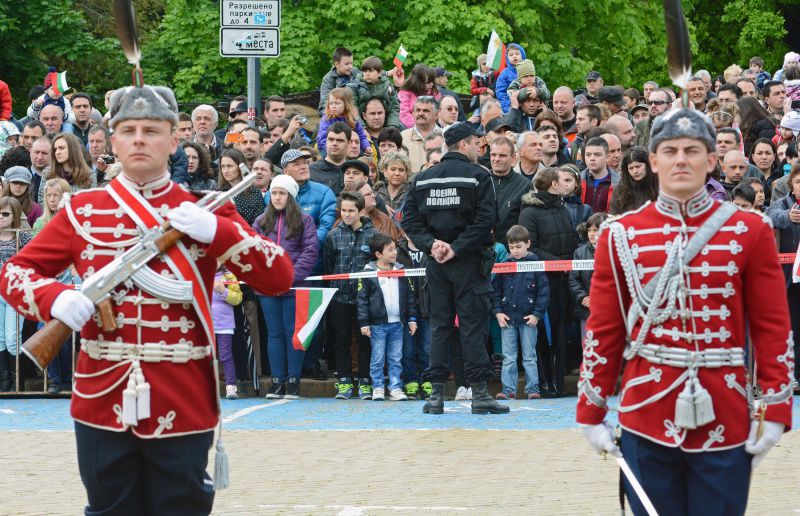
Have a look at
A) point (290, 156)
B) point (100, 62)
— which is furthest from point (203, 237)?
point (100, 62)

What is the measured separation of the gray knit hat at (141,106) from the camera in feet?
18.6

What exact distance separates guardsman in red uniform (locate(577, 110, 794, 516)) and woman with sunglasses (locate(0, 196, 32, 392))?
31.3 ft

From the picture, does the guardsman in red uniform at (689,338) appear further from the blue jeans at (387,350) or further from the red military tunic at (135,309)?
the blue jeans at (387,350)

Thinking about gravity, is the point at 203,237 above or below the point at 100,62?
below

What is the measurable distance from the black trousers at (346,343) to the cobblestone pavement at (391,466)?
0.93 m

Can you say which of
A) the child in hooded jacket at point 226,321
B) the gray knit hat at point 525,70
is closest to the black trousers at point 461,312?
the child in hooded jacket at point 226,321

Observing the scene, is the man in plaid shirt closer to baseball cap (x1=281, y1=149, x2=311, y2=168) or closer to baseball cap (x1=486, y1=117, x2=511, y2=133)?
baseball cap (x1=281, y1=149, x2=311, y2=168)

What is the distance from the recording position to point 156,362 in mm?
5676

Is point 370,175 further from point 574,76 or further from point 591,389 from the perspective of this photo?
point 574,76

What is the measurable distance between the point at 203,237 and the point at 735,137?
398 inches

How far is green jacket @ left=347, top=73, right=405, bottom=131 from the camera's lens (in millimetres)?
17359

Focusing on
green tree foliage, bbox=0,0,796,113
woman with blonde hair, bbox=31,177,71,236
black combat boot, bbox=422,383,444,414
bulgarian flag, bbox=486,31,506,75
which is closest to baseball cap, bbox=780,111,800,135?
bulgarian flag, bbox=486,31,506,75

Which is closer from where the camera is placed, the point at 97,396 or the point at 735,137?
the point at 97,396

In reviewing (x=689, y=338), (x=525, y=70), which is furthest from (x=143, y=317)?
(x=525, y=70)
